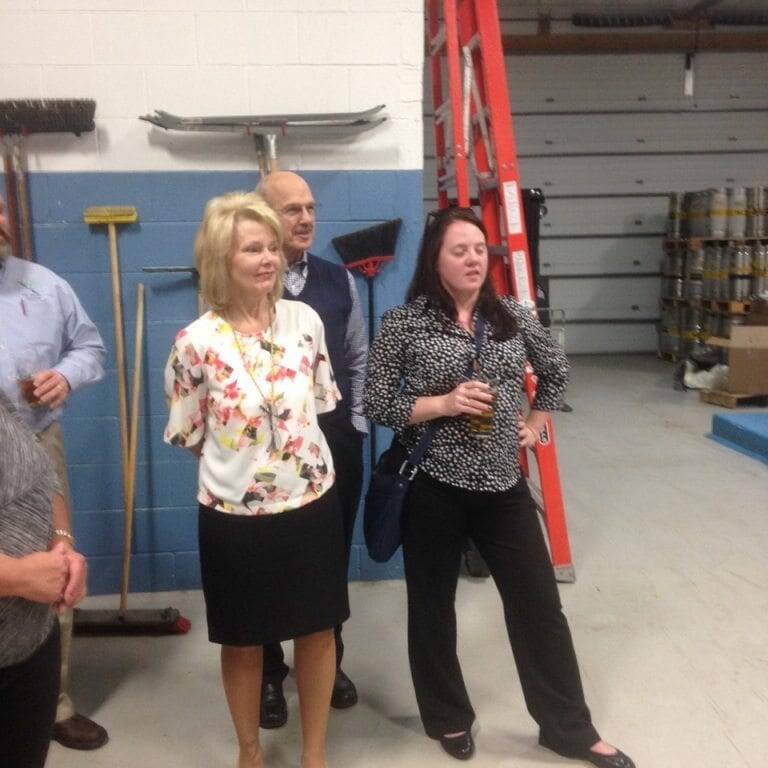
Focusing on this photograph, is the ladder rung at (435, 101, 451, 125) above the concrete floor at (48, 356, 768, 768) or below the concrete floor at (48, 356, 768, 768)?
above

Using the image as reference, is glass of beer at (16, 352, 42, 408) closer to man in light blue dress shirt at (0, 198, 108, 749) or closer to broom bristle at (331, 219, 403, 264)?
man in light blue dress shirt at (0, 198, 108, 749)

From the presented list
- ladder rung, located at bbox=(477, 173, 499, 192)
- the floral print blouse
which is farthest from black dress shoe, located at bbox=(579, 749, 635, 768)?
ladder rung, located at bbox=(477, 173, 499, 192)

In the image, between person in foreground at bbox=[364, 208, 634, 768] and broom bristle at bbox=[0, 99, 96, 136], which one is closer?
person in foreground at bbox=[364, 208, 634, 768]

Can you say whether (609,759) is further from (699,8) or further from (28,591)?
(699,8)

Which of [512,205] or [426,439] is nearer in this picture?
[426,439]

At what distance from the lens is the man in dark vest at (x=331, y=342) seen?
2.14 meters

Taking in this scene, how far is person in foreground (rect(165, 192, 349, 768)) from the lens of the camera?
69.4 inches

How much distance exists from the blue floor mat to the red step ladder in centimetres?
236

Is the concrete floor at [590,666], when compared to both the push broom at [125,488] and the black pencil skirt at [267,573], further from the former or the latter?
the black pencil skirt at [267,573]

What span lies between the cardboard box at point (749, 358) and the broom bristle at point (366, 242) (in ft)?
14.4

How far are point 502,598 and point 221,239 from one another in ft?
3.87

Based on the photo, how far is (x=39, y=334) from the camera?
2025 mm

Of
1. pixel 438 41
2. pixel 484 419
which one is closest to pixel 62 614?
pixel 484 419

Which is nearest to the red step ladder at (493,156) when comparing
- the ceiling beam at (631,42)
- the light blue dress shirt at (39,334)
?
the light blue dress shirt at (39,334)
